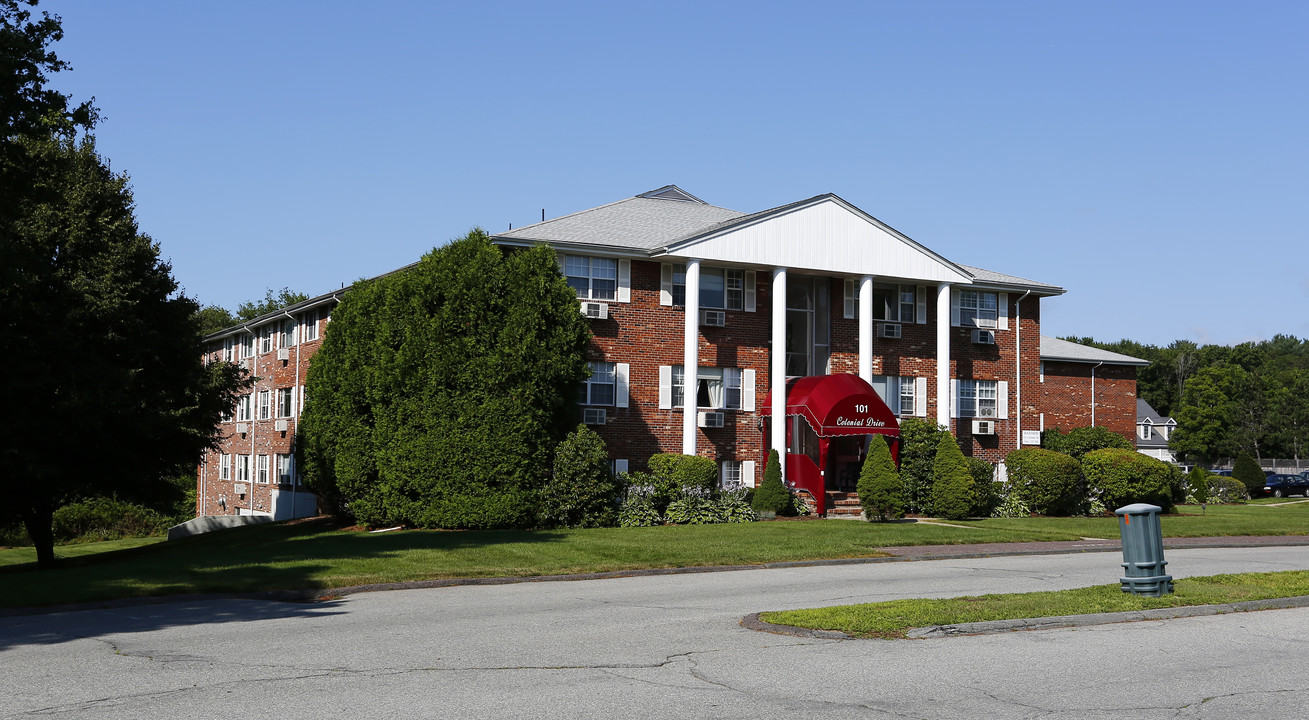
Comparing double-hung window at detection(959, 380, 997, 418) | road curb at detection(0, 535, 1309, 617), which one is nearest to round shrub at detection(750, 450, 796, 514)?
road curb at detection(0, 535, 1309, 617)

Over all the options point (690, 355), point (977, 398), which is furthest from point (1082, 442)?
point (690, 355)

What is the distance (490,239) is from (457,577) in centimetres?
1465

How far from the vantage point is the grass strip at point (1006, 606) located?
1134 centimetres

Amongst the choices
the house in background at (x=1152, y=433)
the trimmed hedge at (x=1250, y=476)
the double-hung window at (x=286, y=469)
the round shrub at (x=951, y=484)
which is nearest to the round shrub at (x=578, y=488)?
the round shrub at (x=951, y=484)

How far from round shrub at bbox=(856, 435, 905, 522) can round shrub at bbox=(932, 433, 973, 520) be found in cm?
298

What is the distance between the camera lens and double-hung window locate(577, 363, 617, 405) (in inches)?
1255

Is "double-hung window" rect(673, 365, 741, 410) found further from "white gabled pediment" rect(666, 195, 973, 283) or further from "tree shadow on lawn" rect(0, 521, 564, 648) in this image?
"tree shadow on lawn" rect(0, 521, 564, 648)

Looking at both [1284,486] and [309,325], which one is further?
[1284,486]

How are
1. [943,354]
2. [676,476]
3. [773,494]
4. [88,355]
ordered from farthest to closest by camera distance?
[943,354]
[773,494]
[676,476]
[88,355]

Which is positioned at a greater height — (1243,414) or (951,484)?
(1243,414)

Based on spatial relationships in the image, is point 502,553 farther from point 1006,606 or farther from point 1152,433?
point 1152,433

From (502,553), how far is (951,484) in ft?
51.2

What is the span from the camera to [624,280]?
1277 inches

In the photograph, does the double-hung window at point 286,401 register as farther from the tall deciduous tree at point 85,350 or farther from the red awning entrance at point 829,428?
the red awning entrance at point 829,428
